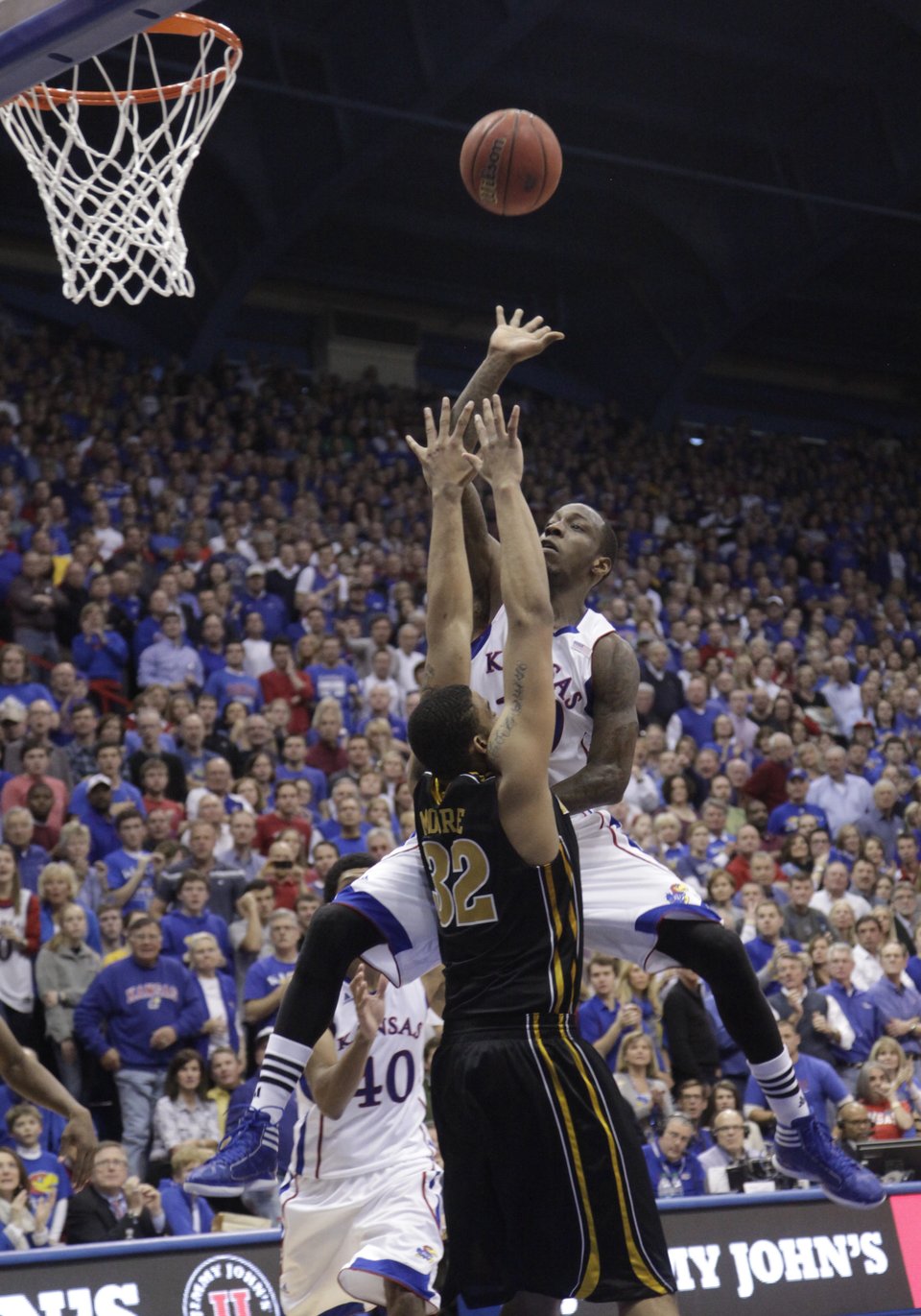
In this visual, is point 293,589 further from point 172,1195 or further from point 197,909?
point 172,1195

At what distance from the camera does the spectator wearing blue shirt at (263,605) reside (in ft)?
48.5

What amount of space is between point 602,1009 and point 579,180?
1341 cm

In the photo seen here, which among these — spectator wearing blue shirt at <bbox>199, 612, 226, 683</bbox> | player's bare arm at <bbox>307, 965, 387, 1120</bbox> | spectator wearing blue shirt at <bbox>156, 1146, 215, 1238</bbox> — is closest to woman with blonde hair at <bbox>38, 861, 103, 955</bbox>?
spectator wearing blue shirt at <bbox>156, 1146, 215, 1238</bbox>

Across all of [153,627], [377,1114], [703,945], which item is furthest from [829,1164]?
[153,627]

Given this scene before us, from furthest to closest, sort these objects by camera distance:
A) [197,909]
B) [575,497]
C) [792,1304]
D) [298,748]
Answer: [575,497] → [298,748] → [197,909] → [792,1304]

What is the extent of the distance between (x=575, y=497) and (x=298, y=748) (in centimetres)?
888

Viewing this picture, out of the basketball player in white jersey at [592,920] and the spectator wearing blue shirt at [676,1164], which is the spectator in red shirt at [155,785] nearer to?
the spectator wearing blue shirt at [676,1164]

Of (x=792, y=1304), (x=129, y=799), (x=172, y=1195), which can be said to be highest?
(x=129, y=799)

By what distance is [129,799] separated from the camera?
11344 millimetres

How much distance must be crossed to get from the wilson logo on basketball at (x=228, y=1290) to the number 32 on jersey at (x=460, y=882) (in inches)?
123

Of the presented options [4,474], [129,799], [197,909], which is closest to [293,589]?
[4,474]

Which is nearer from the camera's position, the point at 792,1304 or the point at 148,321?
the point at 792,1304

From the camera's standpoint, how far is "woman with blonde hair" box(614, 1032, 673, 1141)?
1023 centimetres

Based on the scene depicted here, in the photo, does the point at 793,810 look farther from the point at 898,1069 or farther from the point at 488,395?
the point at 488,395
